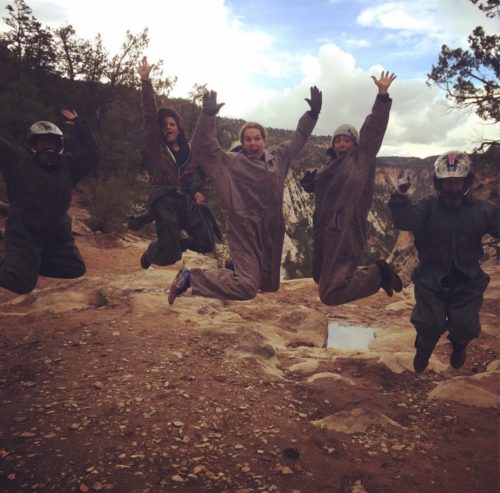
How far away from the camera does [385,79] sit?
4098 millimetres

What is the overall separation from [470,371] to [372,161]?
4100 millimetres

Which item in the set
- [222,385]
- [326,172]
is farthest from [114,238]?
[326,172]

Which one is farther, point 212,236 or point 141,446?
point 212,236

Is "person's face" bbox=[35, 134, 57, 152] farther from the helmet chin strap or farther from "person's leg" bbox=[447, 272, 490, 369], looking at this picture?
"person's leg" bbox=[447, 272, 490, 369]

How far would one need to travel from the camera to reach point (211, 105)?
4.16 m

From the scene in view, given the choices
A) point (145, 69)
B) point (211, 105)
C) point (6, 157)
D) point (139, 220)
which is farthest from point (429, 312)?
point (6, 157)

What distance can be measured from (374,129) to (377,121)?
0.26 ft

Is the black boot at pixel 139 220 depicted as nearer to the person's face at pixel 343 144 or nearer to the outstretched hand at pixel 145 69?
the outstretched hand at pixel 145 69

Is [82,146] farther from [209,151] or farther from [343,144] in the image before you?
[343,144]

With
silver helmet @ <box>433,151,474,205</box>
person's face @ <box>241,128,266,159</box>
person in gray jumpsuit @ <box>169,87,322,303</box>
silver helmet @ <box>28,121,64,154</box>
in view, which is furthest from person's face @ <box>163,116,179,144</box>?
silver helmet @ <box>433,151,474,205</box>

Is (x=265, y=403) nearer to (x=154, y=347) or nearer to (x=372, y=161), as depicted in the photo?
(x=154, y=347)

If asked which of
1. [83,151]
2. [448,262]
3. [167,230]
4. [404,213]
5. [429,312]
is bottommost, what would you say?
[429,312]

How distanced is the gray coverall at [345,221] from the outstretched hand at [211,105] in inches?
51.2

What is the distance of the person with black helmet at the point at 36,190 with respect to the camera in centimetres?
428
